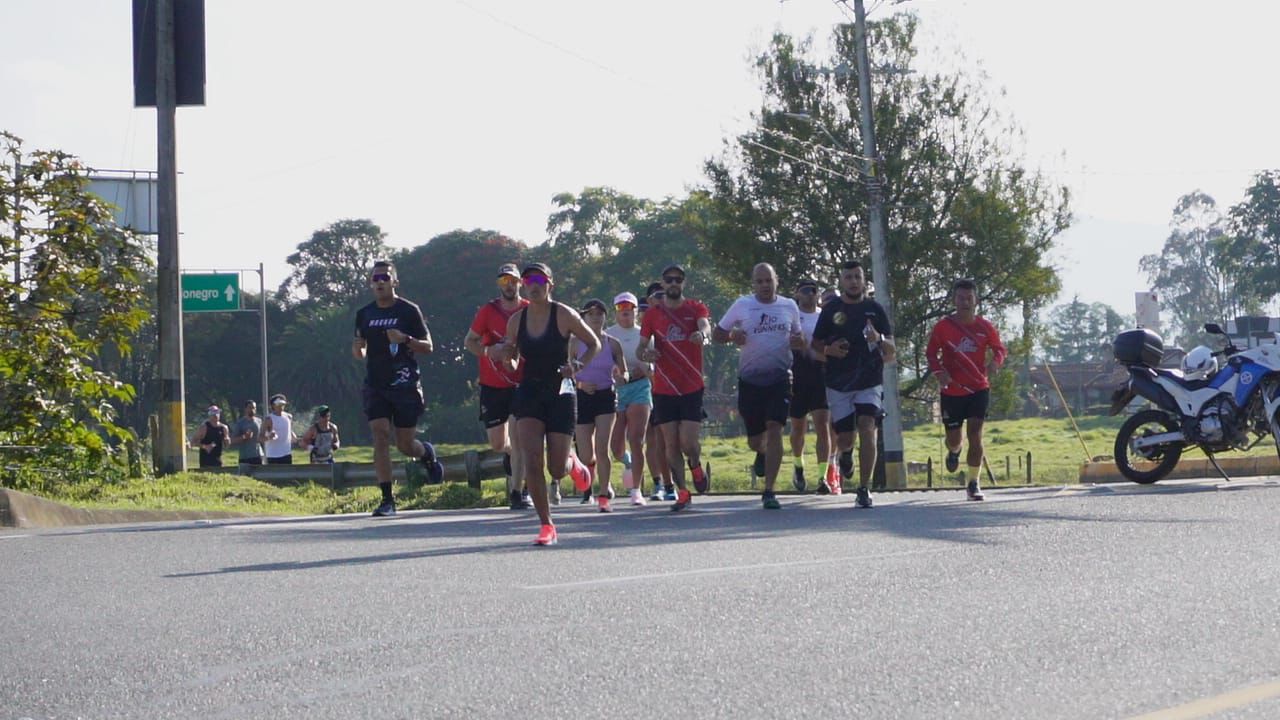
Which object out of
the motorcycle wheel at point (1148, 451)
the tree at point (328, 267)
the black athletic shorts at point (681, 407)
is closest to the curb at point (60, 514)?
the black athletic shorts at point (681, 407)

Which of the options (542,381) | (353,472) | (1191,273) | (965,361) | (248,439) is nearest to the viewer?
(542,381)

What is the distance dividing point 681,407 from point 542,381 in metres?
3.72

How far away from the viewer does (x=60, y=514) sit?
43.6ft

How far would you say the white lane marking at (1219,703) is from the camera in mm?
4473

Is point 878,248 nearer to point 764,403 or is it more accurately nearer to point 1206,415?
point 1206,415

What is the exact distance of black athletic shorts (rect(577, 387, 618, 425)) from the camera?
47.4ft

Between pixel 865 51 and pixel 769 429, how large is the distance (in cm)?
2321

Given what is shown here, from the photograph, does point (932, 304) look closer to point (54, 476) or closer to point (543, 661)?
point (54, 476)

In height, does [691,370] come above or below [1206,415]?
above

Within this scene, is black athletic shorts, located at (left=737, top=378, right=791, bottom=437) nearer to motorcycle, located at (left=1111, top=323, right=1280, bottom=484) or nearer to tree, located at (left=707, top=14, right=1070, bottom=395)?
motorcycle, located at (left=1111, top=323, right=1280, bottom=484)

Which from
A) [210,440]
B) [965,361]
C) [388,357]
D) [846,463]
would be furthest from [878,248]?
[388,357]

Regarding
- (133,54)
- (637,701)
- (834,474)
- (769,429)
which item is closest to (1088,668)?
(637,701)

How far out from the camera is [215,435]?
2450 centimetres

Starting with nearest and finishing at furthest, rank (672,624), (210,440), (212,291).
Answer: (672,624) → (210,440) → (212,291)
